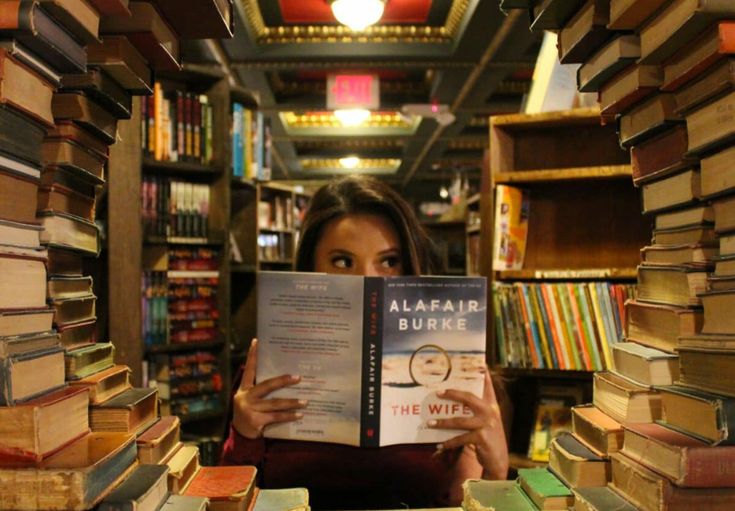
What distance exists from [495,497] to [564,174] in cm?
141

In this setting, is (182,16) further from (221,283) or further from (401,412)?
(221,283)

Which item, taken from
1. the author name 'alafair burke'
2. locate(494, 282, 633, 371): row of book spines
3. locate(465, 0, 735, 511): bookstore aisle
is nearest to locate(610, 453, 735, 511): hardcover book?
locate(465, 0, 735, 511): bookstore aisle

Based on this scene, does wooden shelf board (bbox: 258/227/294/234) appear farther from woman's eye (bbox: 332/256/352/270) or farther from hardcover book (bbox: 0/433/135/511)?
hardcover book (bbox: 0/433/135/511)

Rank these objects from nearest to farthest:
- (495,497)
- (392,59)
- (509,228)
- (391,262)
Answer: (495,497)
(391,262)
(509,228)
(392,59)

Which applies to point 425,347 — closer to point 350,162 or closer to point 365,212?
point 365,212

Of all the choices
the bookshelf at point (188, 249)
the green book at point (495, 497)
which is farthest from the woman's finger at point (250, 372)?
the bookshelf at point (188, 249)

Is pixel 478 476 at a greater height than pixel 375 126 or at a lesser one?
lesser

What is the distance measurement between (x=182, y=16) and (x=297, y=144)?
207 inches

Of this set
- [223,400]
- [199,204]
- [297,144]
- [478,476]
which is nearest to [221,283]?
[199,204]

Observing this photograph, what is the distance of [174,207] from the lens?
8.80 feet

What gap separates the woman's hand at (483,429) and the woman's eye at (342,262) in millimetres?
410

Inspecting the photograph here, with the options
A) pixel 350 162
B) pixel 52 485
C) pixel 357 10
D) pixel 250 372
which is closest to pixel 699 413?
pixel 52 485

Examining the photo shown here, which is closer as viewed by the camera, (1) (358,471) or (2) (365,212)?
(1) (358,471)

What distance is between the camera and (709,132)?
0.60 metres
